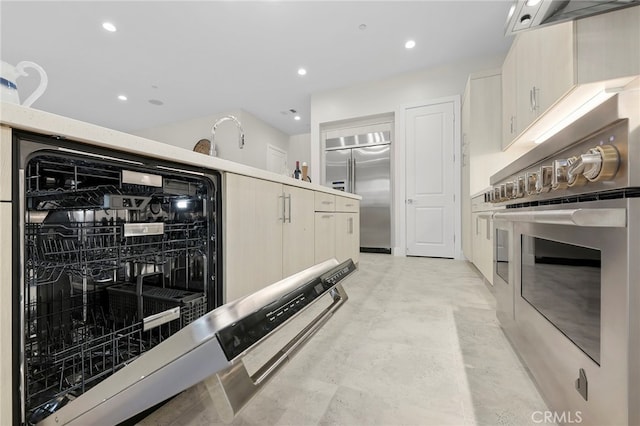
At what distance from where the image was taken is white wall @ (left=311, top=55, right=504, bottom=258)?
375 centimetres

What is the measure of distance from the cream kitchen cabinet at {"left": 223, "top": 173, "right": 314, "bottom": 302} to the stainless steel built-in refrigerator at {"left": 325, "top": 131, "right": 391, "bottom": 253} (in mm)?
2762

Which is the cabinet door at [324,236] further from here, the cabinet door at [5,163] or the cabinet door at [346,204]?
the cabinet door at [5,163]

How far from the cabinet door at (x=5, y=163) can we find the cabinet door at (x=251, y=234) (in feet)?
1.94

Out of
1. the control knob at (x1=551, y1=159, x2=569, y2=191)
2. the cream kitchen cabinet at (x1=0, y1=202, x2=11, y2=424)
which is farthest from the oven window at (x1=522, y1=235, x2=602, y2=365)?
the cream kitchen cabinet at (x1=0, y1=202, x2=11, y2=424)

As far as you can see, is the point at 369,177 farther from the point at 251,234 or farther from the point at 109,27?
the point at 109,27

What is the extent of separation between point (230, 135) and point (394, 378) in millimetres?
5504

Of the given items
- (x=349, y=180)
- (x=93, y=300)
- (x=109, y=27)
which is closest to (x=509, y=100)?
(x=349, y=180)

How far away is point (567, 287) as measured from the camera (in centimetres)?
76

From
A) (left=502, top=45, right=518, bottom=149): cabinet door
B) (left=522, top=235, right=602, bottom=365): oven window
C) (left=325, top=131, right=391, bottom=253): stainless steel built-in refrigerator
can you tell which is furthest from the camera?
(left=325, top=131, right=391, bottom=253): stainless steel built-in refrigerator

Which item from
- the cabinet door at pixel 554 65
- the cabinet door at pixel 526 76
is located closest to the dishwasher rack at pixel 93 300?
the cabinet door at pixel 554 65

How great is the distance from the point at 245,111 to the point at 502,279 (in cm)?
548

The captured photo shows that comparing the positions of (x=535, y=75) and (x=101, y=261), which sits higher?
Answer: (x=535, y=75)

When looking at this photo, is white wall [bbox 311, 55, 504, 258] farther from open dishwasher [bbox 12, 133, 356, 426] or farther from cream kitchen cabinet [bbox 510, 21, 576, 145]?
open dishwasher [bbox 12, 133, 356, 426]

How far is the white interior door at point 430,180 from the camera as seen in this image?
374 cm
